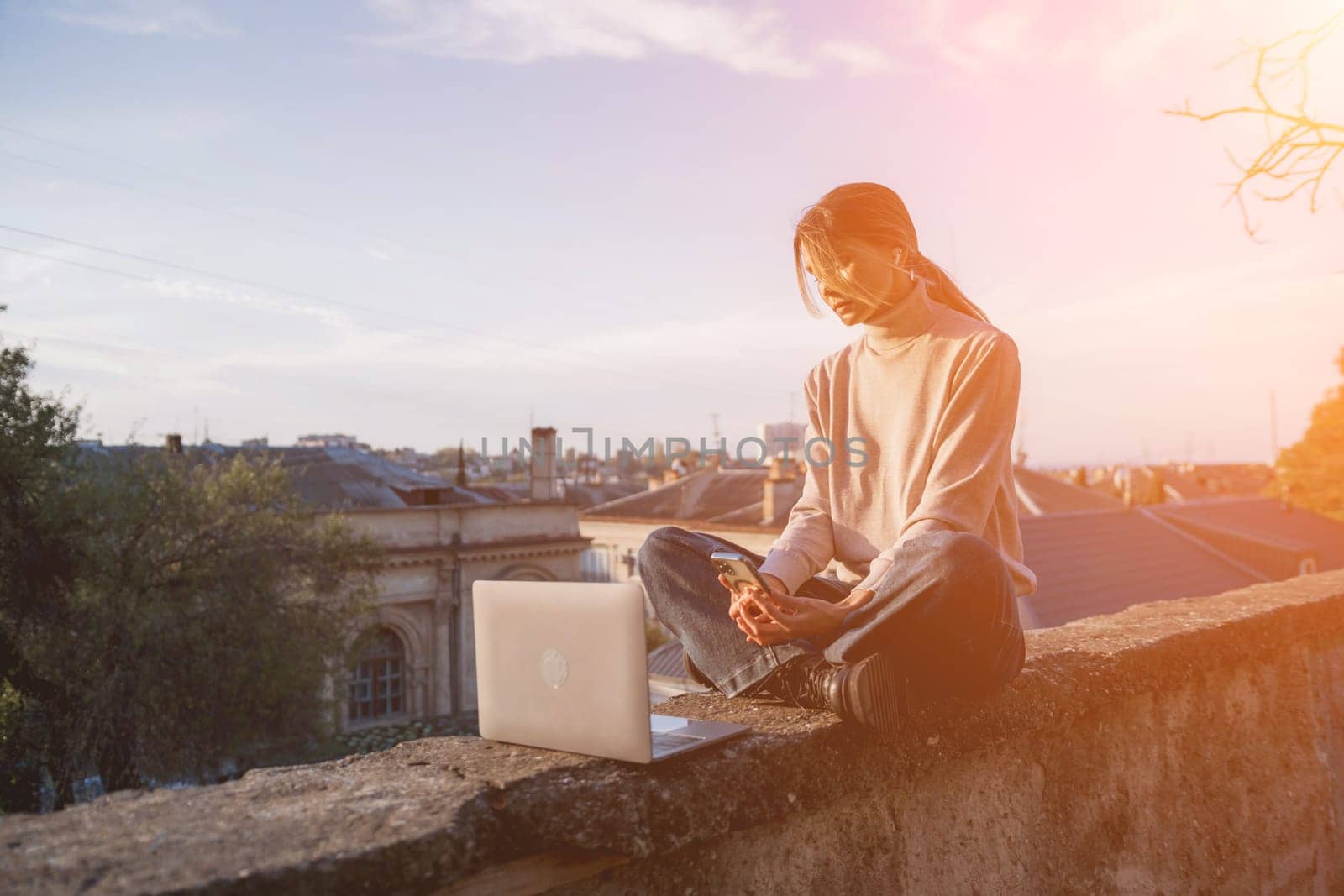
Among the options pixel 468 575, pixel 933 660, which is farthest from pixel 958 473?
pixel 468 575

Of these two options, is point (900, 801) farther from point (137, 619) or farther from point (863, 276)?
point (137, 619)

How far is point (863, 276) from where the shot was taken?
2.49 meters

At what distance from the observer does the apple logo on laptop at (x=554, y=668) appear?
1.79m

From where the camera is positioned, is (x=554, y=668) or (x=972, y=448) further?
(x=972, y=448)

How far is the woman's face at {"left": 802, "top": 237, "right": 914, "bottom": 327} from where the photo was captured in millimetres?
2490

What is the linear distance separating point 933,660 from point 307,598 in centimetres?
1940

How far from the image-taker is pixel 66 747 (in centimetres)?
1570

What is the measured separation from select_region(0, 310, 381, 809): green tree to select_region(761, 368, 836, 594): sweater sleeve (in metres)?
16.6

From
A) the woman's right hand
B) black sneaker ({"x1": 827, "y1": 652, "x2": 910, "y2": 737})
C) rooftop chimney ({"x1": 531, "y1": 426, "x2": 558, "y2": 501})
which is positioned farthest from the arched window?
black sneaker ({"x1": 827, "y1": 652, "x2": 910, "y2": 737})

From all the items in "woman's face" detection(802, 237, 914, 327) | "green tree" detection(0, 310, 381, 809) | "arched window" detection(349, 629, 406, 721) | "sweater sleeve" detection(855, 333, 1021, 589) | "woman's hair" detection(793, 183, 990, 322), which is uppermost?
"woman's hair" detection(793, 183, 990, 322)

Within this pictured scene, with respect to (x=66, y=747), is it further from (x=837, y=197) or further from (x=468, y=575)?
(x=837, y=197)

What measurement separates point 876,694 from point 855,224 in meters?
1.13

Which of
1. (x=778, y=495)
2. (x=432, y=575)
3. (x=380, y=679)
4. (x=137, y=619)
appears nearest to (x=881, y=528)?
(x=137, y=619)

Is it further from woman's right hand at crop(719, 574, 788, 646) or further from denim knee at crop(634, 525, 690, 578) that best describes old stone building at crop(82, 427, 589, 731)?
woman's right hand at crop(719, 574, 788, 646)
